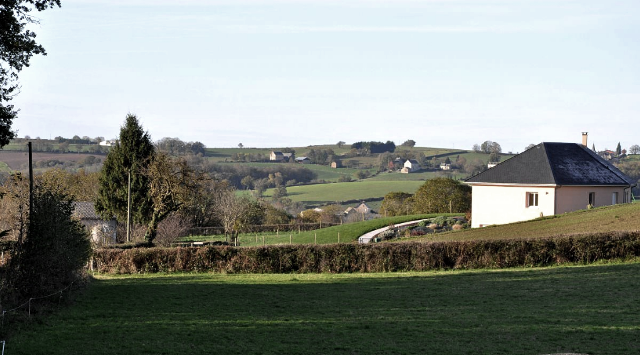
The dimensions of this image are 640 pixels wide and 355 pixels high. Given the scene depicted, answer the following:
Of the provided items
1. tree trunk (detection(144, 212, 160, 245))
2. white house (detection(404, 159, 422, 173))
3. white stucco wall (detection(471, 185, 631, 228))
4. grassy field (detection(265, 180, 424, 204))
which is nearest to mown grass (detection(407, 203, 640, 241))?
white stucco wall (detection(471, 185, 631, 228))

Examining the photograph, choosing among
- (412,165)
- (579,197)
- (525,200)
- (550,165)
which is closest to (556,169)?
(550,165)

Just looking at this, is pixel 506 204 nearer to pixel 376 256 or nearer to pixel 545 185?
pixel 545 185

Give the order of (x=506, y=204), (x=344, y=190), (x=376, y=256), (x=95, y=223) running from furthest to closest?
(x=344, y=190) < (x=95, y=223) < (x=506, y=204) < (x=376, y=256)

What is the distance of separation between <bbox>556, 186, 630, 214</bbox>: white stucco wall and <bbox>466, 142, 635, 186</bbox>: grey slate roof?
48 centimetres

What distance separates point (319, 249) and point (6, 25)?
20.0m

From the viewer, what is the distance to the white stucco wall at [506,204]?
55312 mm

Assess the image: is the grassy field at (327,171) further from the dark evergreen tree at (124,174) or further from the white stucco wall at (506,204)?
the white stucco wall at (506,204)

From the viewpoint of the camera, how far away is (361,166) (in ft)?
507

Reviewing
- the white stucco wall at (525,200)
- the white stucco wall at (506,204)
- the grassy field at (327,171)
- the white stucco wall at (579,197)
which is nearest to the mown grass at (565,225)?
the white stucco wall at (579,197)

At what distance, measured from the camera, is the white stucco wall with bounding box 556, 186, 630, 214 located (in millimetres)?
55000

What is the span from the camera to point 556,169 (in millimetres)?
56250

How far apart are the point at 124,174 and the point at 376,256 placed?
3245cm

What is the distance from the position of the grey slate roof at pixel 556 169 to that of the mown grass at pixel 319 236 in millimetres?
9528

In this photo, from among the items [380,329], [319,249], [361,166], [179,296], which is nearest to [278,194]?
[361,166]
